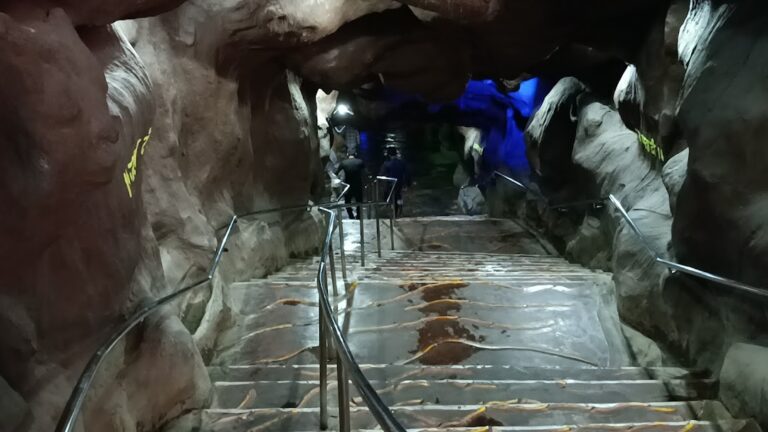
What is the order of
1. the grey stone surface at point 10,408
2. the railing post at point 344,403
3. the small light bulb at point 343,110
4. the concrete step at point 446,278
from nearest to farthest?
the grey stone surface at point 10,408
the railing post at point 344,403
the concrete step at point 446,278
the small light bulb at point 343,110

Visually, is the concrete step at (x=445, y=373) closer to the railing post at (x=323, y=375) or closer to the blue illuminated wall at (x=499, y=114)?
the railing post at (x=323, y=375)

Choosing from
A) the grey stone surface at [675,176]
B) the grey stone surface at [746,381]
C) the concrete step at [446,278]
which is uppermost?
the grey stone surface at [675,176]

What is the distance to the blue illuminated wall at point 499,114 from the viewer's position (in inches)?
515

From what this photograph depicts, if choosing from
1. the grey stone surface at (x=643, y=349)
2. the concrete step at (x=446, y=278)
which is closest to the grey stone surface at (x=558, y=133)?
the concrete step at (x=446, y=278)

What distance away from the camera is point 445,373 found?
3990 mm

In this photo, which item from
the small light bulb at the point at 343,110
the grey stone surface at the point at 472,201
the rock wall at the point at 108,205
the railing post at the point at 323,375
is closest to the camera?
the rock wall at the point at 108,205

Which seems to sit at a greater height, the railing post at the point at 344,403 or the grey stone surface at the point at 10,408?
the grey stone surface at the point at 10,408

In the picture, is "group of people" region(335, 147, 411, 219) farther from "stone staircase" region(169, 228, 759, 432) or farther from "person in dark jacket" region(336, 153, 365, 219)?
"stone staircase" region(169, 228, 759, 432)

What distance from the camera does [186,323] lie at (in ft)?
12.7

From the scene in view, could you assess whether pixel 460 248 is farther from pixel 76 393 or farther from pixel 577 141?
pixel 76 393

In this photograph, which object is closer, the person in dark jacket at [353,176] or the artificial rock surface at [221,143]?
the artificial rock surface at [221,143]

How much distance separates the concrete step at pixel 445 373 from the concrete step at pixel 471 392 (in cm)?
15

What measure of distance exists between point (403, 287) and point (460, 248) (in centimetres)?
514

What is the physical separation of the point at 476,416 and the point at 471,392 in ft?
1.54
